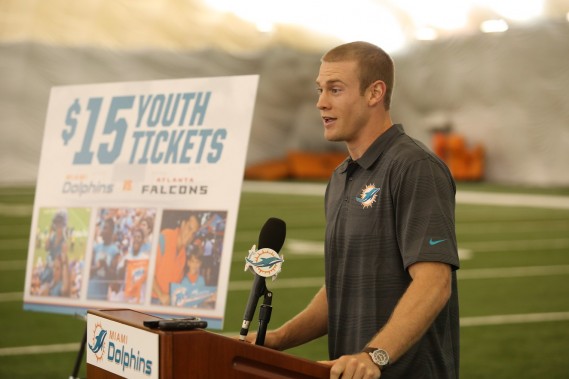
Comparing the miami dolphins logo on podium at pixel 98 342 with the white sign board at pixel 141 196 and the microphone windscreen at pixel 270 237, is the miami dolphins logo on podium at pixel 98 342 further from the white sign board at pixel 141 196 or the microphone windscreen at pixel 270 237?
the white sign board at pixel 141 196

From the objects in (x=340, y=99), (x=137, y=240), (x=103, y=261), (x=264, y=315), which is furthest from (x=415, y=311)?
(x=103, y=261)

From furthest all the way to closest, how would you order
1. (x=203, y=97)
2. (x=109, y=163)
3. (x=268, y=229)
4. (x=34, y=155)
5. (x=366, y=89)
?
(x=34, y=155), (x=109, y=163), (x=203, y=97), (x=366, y=89), (x=268, y=229)

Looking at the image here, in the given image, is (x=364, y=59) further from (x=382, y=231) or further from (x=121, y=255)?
(x=121, y=255)

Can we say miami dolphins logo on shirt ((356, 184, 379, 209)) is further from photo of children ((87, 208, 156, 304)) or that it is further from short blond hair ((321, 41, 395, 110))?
photo of children ((87, 208, 156, 304))

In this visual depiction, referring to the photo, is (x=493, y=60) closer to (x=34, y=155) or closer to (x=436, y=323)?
(x=34, y=155)

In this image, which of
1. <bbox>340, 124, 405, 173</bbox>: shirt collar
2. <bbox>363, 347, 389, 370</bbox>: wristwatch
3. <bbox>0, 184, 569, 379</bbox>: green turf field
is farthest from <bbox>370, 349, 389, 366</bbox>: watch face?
<bbox>0, 184, 569, 379</bbox>: green turf field

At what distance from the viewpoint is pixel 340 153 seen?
3170 centimetres

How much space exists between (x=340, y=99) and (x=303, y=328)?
74 cm

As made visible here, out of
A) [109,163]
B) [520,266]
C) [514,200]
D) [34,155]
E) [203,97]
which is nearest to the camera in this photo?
[203,97]

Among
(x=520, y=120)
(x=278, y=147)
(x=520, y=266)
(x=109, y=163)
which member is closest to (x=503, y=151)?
(x=520, y=120)

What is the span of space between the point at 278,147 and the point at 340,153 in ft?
6.87

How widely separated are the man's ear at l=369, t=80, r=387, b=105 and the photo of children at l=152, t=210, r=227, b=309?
1.42m

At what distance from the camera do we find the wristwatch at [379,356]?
2533mm

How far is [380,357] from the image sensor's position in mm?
2547
